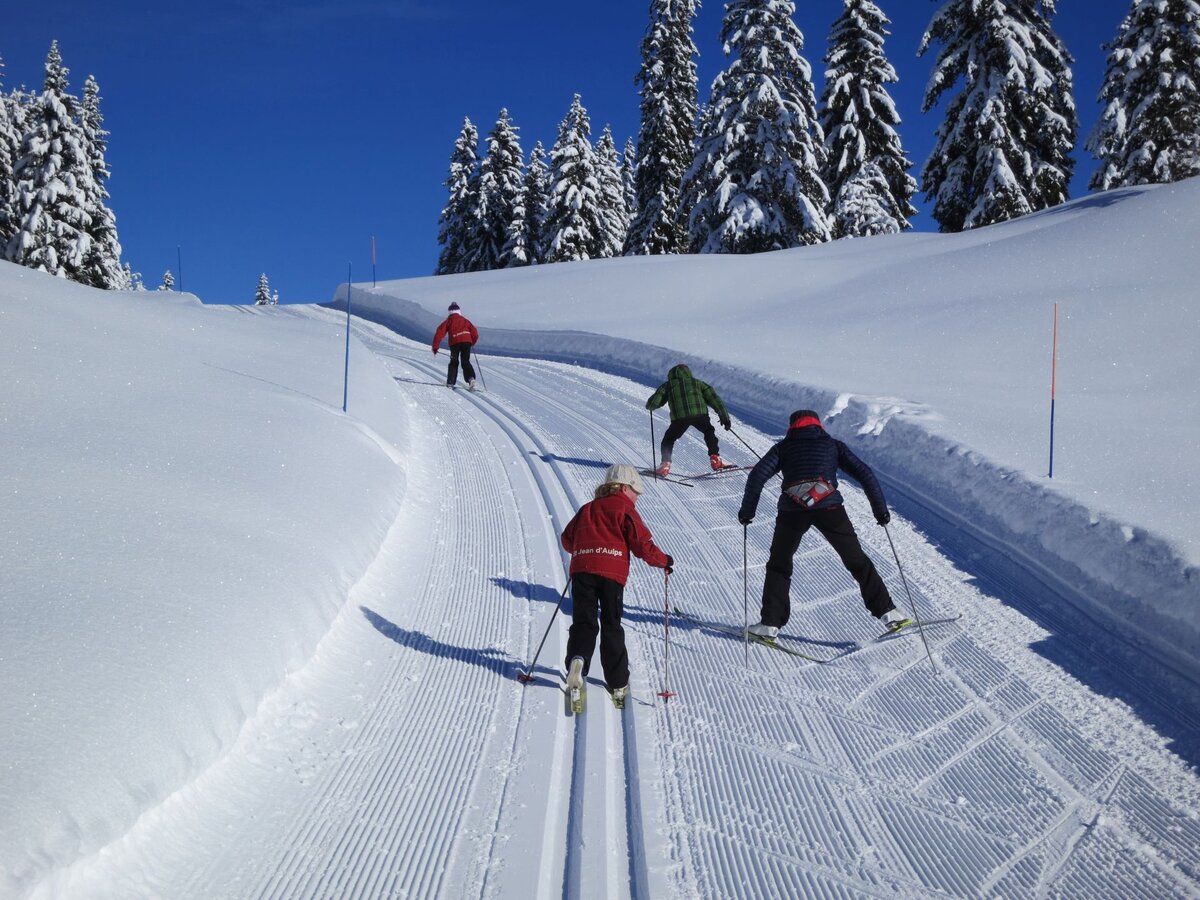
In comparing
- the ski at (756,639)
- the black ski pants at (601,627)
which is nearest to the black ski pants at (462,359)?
the ski at (756,639)

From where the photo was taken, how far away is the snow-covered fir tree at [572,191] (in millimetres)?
39031

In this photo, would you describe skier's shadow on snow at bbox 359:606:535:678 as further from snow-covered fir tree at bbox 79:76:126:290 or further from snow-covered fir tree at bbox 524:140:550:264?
snow-covered fir tree at bbox 524:140:550:264

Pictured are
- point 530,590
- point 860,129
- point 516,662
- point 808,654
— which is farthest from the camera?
point 860,129

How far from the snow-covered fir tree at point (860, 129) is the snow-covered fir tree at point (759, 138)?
2.90m

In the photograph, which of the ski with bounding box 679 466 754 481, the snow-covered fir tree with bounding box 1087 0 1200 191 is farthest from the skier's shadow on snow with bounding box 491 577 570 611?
the snow-covered fir tree with bounding box 1087 0 1200 191

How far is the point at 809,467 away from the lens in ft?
18.7

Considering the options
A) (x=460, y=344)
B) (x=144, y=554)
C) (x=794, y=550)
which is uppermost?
(x=460, y=344)

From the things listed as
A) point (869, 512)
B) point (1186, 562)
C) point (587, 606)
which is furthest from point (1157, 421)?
point (587, 606)

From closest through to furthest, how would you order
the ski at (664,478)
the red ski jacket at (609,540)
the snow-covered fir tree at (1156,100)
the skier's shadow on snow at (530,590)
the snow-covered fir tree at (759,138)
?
the red ski jacket at (609,540) < the skier's shadow on snow at (530,590) < the ski at (664,478) < the snow-covered fir tree at (1156,100) < the snow-covered fir tree at (759,138)

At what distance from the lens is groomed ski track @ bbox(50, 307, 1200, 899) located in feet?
11.0

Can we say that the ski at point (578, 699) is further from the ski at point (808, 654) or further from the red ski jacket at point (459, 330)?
the red ski jacket at point (459, 330)

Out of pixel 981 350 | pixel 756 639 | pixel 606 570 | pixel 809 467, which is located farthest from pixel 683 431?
pixel 981 350

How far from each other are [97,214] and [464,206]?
1692 cm

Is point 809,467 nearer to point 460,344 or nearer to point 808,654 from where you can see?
point 808,654
